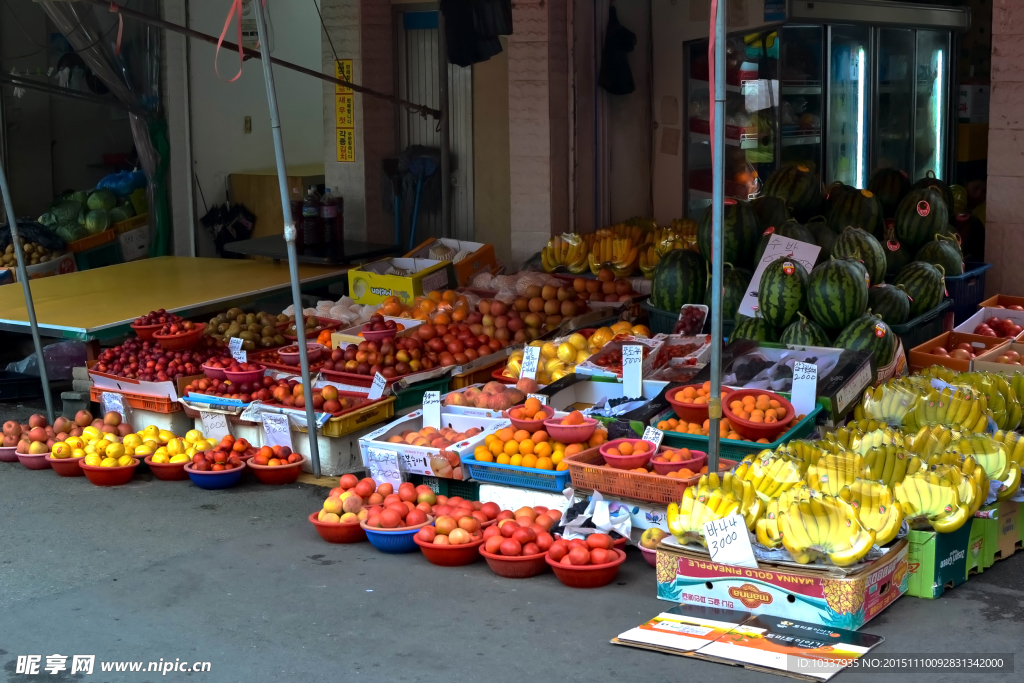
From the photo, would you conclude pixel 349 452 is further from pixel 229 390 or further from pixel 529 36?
pixel 529 36

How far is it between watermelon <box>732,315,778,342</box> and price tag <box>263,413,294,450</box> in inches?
103

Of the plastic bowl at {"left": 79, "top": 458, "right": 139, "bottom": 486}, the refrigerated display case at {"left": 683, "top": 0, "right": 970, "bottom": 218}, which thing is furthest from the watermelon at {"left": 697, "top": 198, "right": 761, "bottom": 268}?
the plastic bowl at {"left": 79, "top": 458, "right": 139, "bottom": 486}

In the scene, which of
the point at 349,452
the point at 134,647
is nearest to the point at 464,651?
the point at 134,647

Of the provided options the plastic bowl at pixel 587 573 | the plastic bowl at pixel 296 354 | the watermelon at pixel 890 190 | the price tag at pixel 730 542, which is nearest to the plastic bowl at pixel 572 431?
the plastic bowl at pixel 587 573

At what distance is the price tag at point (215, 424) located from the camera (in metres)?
6.81

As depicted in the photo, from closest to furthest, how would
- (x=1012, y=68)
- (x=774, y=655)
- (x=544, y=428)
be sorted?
(x=774, y=655) → (x=544, y=428) → (x=1012, y=68)

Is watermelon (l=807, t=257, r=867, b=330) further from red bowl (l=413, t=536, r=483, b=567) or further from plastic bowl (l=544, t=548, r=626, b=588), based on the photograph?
red bowl (l=413, t=536, r=483, b=567)

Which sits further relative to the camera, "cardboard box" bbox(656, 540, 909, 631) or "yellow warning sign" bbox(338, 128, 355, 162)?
"yellow warning sign" bbox(338, 128, 355, 162)

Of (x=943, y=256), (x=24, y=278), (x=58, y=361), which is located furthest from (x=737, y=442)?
(x=58, y=361)

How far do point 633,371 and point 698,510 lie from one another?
177cm

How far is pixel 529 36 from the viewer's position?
9.20m

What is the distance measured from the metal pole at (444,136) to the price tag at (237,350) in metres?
3.09

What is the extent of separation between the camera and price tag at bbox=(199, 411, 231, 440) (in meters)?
6.81

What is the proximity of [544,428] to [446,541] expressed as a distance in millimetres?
878
